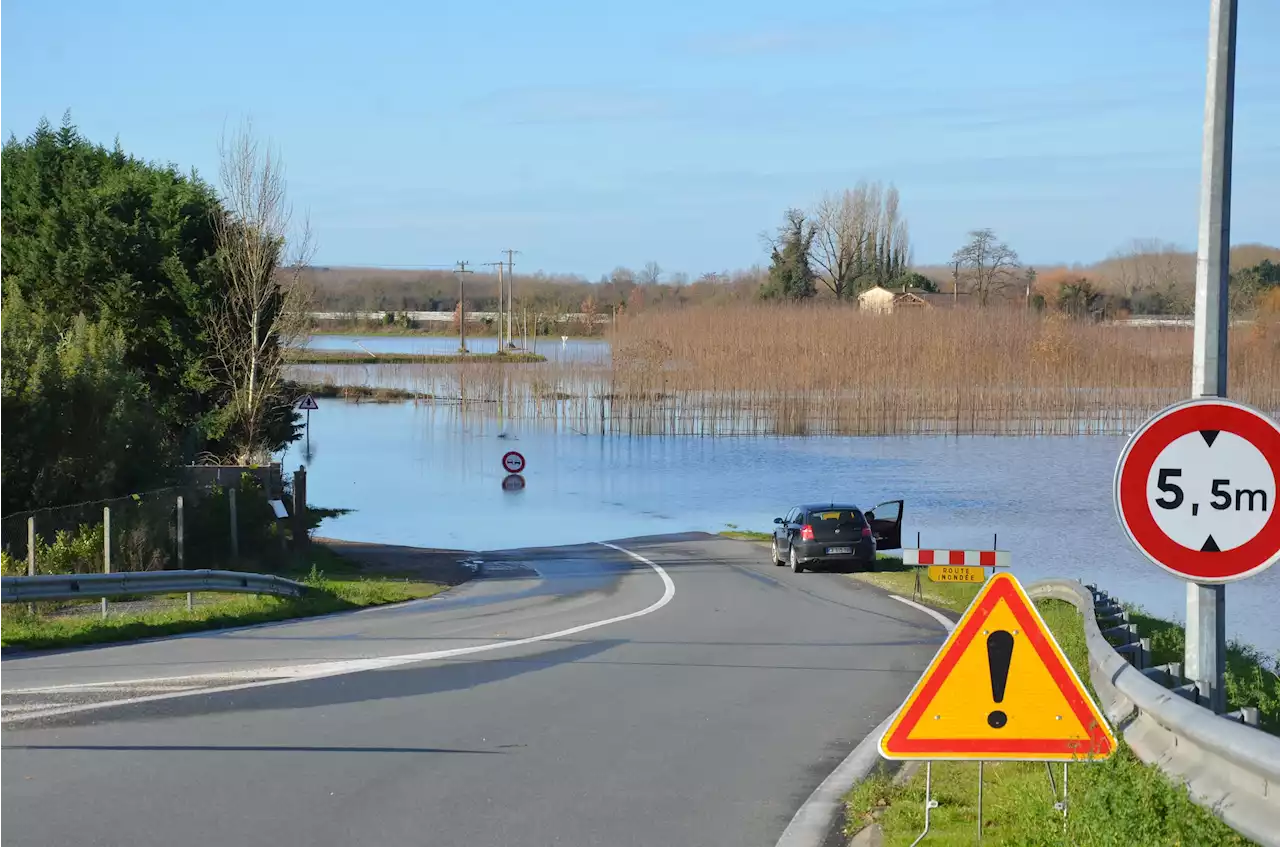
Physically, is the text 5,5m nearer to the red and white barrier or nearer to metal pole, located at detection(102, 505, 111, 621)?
the red and white barrier

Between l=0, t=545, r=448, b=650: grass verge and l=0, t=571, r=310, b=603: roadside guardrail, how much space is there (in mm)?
255

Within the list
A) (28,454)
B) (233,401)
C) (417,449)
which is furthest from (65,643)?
(417,449)

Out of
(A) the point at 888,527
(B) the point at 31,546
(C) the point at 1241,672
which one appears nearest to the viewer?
(C) the point at 1241,672

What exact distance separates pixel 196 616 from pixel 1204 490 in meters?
13.8

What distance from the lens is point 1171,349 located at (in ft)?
209

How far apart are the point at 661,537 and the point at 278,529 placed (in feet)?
47.6

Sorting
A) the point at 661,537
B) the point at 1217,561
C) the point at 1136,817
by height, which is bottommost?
the point at 661,537

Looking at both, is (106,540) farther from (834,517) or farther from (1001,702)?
(1001,702)

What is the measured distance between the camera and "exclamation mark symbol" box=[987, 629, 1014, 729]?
646 cm

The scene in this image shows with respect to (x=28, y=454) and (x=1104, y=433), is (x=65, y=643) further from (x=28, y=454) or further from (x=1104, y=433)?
(x=1104, y=433)

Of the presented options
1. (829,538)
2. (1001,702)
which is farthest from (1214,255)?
(829,538)

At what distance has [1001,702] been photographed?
6.46 meters

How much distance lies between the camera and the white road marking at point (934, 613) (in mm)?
19058

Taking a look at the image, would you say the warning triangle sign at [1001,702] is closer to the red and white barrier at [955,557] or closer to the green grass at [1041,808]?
the green grass at [1041,808]
